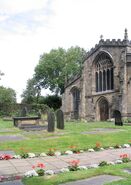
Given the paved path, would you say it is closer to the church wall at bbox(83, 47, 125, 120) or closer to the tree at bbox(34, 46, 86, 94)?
the church wall at bbox(83, 47, 125, 120)

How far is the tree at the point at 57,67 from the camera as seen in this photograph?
2672 inches

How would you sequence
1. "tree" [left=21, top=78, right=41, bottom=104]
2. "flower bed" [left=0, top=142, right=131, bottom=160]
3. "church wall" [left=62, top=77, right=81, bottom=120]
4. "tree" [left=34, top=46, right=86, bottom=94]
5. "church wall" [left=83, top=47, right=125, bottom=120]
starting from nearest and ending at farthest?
"flower bed" [left=0, top=142, right=131, bottom=160] → "church wall" [left=83, top=47, right=125, bottom=120] → "church wall" [left=62, top=77, right=81, bottom=120] → "tree" [left=34, top=46, right=86, bottom=94] → "tree" [left=21, top=78, right=41, bottom=104]

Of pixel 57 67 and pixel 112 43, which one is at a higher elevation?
pixel 57 67

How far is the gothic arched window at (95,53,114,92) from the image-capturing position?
44281mm

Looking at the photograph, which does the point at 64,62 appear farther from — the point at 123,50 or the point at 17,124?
the point at 17,124

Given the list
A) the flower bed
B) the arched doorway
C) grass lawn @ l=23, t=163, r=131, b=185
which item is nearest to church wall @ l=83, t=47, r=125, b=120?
the arched doorway

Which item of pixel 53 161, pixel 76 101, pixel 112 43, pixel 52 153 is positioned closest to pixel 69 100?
pixel 76 101

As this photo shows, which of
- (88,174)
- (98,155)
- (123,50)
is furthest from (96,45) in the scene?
(88,174)

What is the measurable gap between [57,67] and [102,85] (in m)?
24.0

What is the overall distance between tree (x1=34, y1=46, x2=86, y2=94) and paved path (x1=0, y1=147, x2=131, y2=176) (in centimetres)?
5494

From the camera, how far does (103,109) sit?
45.7 metres

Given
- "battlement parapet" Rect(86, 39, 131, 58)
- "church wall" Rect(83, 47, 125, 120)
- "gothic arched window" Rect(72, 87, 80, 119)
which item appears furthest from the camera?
"gothic arched window" Rect(72, 87, 80, 119)

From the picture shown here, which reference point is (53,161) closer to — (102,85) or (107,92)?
(107,92)

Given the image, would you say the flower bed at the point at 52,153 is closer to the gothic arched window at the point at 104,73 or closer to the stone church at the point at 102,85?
the stone church at the point at 102,85
